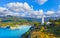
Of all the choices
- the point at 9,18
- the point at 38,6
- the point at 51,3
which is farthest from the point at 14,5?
the point at 51,3

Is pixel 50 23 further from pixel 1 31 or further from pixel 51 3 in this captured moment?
pixel 1 31

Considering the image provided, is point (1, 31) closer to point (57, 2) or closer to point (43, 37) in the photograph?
point (43, 37)

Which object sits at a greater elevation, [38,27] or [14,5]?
Result: [14,5]

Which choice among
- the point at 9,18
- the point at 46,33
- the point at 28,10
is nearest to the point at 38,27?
the point at 46,33

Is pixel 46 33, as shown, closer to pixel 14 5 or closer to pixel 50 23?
pixel 50 23

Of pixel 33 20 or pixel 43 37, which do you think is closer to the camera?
pixel 43 37

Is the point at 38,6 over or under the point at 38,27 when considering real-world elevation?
over

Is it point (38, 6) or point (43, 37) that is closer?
point (43, 37)

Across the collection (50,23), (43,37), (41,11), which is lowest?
(43,37)

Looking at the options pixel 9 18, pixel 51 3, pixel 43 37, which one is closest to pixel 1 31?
pixel 9 18
